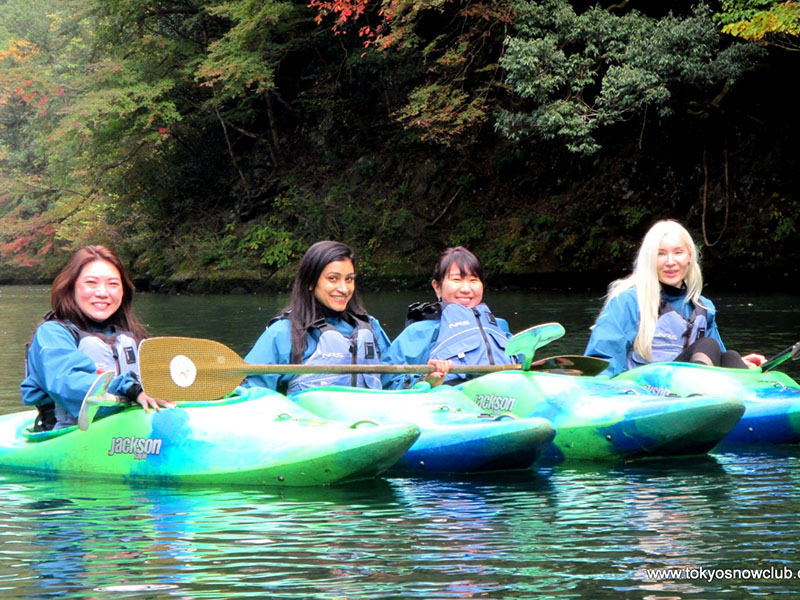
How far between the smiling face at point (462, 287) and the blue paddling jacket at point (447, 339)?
0.19ft

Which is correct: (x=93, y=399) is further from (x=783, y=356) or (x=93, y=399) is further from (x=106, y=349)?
(x=783, y=356)

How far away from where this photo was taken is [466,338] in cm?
570

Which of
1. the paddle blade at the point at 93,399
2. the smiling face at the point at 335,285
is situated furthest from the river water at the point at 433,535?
the smiling face at the point at 335,285

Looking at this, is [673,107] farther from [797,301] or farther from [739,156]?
[797,301]

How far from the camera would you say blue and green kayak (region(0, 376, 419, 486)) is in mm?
4312

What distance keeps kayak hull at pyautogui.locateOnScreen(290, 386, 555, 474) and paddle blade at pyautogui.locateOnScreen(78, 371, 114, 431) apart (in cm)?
89

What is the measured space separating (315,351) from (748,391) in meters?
2.08

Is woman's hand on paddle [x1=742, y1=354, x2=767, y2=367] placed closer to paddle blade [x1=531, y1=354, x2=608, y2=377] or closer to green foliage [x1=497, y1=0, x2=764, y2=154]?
paddle blade [x1=531, y1=354, x2=608, y2=377]

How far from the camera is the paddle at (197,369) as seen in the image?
4625 millimetres

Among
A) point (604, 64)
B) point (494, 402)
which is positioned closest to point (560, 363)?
point (494, 402)

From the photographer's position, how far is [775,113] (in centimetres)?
1670

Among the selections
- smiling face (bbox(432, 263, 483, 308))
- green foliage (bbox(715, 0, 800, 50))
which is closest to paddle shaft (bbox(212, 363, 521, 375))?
smiling face (bbox(432, 263, 483, 308))

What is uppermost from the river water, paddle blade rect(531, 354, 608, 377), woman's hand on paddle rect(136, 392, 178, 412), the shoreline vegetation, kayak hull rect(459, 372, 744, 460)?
the shoreline vegetation

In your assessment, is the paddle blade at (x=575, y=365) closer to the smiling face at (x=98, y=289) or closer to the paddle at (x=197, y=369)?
the paddle at (x=197, y=369)
